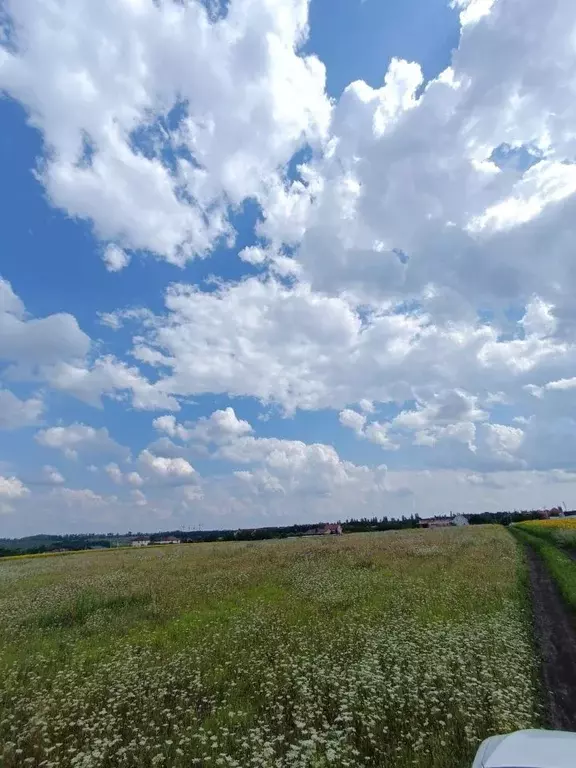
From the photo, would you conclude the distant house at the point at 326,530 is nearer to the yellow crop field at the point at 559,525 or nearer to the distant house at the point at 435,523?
the distant house at the point at 435,523

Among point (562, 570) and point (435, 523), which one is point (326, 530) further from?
point (562, 570)

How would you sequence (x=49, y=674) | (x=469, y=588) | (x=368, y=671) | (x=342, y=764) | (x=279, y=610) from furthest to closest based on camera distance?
(x=469, y=588) → (x=279, y=610) → (x=49, y=674) → (x=368, y=671) → (x=342, y=764)

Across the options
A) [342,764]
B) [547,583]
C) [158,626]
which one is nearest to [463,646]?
[342,764]

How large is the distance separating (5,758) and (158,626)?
10.3 meters

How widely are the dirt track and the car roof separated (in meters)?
5.92

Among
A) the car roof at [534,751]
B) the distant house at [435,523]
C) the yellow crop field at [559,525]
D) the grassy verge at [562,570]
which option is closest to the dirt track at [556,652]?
the grassy verge at [562,570]

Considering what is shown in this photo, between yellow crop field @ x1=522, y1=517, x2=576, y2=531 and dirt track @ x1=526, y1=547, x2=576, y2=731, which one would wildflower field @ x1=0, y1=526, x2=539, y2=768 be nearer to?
dirt track @ x1=526, y1=547, x2=576, y2=731

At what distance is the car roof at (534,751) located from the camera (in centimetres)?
458

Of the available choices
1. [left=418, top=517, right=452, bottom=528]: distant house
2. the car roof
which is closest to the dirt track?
the car roof

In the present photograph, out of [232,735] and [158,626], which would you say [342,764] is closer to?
[232,735]

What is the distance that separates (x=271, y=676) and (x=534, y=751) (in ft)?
30.9

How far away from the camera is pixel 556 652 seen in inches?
584

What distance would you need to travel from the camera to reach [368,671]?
13.0 meters

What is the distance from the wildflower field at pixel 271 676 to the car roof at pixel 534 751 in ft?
13.1
